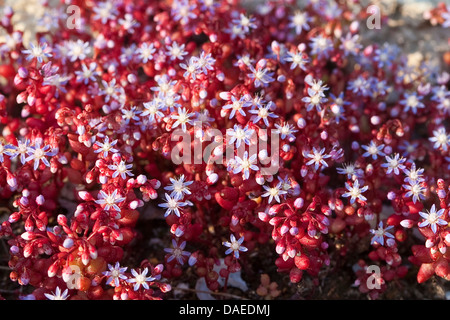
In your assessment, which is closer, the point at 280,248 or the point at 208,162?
the point at 280,248

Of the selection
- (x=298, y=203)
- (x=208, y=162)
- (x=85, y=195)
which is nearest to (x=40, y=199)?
(x=85, y=195)

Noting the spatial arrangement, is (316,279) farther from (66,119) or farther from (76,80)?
(76,80)

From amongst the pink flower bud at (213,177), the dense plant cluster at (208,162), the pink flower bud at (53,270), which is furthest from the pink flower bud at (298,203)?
the pink flower bud at (53,270)

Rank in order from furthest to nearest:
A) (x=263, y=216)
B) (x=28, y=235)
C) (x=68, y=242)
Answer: (x=263, y=216), (x=28, y=235), (x=68, y=242)

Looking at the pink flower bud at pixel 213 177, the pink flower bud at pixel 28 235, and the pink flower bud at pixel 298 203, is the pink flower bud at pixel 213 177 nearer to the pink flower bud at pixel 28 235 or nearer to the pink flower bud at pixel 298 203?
the pink flower bud at pixel 298 203

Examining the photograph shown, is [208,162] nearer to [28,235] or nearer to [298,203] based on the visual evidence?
[298,203]

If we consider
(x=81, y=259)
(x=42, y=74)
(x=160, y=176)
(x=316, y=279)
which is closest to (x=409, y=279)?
(x=316, y=279)

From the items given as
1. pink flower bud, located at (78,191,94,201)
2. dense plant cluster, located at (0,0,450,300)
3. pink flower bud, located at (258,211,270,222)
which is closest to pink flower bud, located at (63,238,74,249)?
dense plant cluster, located at (0,0,450,300)

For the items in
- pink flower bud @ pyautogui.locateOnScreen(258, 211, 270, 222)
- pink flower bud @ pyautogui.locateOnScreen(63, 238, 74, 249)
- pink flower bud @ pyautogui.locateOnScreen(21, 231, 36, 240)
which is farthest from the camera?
pink flower bud @ pyautogui.locateOnScreen(258, 211, 270, 222)

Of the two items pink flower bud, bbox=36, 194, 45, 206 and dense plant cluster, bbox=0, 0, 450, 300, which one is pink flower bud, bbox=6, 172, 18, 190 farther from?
pink flower bud, bbox=36, 194, 45, 206
